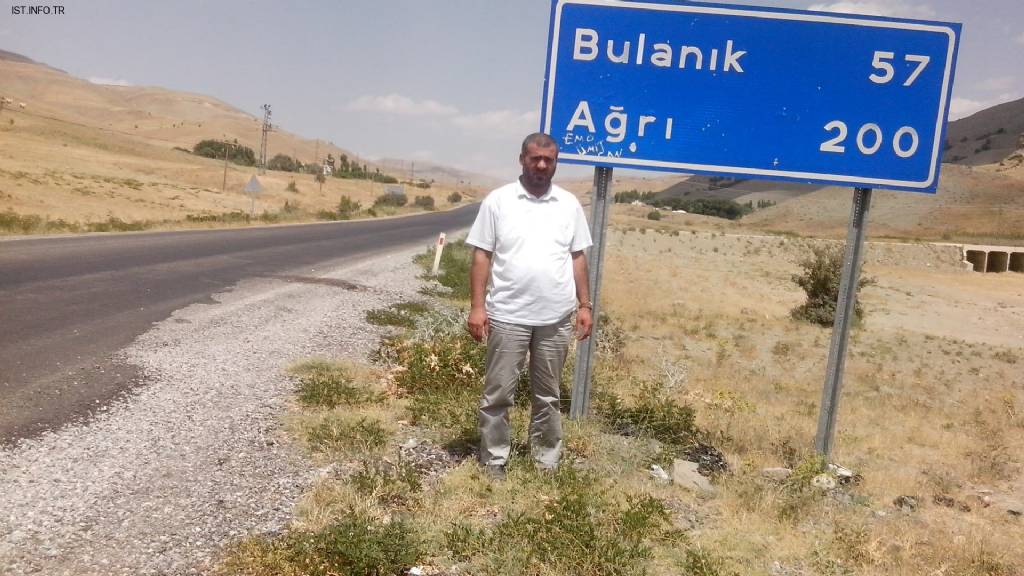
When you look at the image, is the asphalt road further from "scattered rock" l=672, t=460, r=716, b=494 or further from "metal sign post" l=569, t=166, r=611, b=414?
"scattered rock" l=672, t=460, r=716, b=494

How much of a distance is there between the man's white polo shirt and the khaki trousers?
0.09m

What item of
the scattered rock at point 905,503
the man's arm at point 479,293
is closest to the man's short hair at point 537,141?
the man's arm at point 479,293

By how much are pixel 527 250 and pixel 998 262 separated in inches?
1677

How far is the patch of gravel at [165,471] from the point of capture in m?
2.93

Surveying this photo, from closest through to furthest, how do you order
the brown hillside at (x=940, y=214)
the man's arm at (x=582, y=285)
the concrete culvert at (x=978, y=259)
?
the man's arm at (x=582, y=285), the concrete culvert at (x=978, y=259), the brown hillside at (x=940, y=214)

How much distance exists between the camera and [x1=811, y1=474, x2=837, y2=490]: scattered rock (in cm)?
482

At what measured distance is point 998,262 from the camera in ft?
123

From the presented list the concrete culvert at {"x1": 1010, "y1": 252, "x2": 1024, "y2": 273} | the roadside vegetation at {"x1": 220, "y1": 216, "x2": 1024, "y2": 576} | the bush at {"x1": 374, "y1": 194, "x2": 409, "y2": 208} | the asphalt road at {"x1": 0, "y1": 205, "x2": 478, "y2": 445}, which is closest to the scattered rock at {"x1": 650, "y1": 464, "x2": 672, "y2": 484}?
the roadside vegetation at {"x1": 220, "y1": 216, "x2": 1024, "y2": 576}

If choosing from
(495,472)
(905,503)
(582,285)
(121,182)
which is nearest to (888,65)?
(582,285)

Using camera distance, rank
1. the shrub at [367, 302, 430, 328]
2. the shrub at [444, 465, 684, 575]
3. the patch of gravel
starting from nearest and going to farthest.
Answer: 1. the patch of gravel
2. the shrub at [444, 465, 684, 575]
3. the shrub at [367, 302, 430, 328]

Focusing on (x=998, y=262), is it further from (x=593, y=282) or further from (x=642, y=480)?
(x=642, y=480)

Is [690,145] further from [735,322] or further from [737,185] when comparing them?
[737,185]

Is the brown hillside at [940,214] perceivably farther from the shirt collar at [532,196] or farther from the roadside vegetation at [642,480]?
the shirt collar at [532,196]

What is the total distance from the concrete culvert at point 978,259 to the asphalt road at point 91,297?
1371 inches
